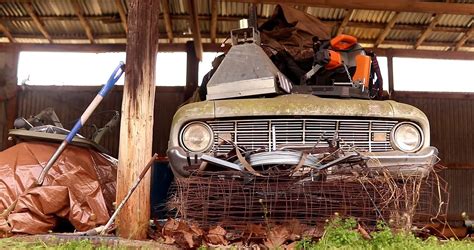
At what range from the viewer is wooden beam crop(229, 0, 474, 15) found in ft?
26.6

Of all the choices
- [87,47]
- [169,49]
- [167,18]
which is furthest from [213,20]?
[87,47]

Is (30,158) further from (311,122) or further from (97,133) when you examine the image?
(311,122)

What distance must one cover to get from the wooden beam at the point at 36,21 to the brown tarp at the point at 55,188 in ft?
17.2

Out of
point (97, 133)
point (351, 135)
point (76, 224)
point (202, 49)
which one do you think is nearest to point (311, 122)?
point (351, 135)

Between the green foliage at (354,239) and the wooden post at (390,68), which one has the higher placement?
the wooden post at (390,68)

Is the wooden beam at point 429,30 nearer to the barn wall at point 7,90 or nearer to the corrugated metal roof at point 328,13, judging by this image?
the corrugated metal roof at point 328,13

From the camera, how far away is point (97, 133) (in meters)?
7.12

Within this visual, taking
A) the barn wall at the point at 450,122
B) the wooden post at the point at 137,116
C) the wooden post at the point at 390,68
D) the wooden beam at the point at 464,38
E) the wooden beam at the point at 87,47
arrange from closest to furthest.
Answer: the wooden post at the point at 137,116 < the wooden beam at the point at 464,38 < the wooden beam at the point at 87,47 < the wooden post at the point at 390,68 < the barn wall at the point at 450,122

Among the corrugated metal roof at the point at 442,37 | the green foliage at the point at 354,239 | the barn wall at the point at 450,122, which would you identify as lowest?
the green foliage at the point at 354,239

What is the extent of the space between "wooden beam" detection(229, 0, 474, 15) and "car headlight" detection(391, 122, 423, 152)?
4.44m

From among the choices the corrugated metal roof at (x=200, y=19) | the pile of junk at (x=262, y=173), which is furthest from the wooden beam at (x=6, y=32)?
the pile of junk at (x=262, y=173)

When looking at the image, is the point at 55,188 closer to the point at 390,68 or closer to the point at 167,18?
the point at 167,18

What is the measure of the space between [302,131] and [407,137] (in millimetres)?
819

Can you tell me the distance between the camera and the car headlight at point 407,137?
404cm
